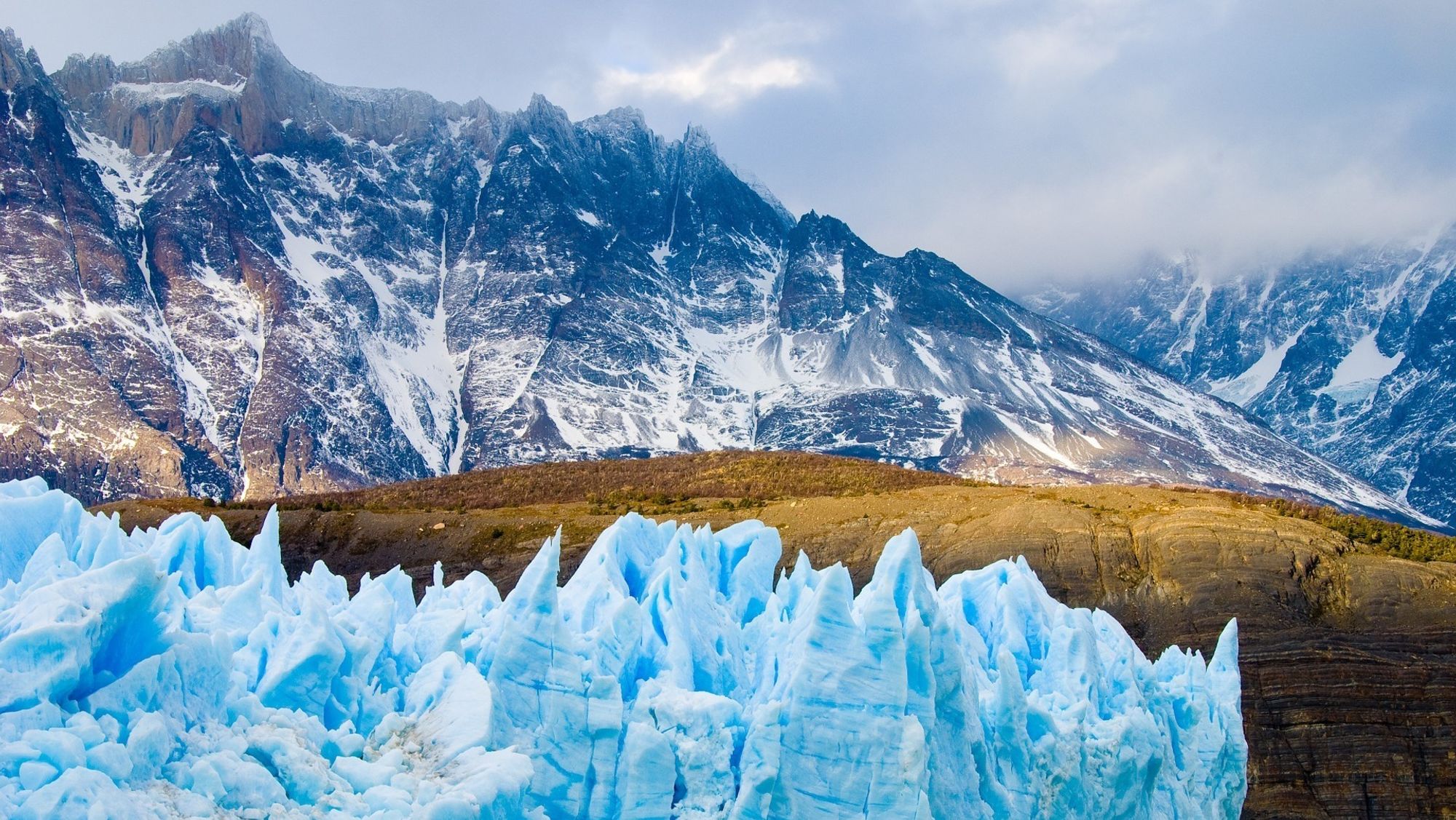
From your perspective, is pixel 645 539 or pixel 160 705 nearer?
pixel 160 705

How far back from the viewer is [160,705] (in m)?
17.8

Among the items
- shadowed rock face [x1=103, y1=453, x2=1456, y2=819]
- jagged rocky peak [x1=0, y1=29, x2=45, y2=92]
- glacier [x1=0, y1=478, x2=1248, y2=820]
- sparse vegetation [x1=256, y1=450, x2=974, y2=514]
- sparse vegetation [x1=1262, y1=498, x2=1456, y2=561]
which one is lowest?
glacier [x1=0, y1=478, x2=1248, y2=820]

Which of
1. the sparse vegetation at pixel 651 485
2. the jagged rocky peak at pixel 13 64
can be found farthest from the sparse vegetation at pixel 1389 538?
the jagged rocky peak at pixel 13 64

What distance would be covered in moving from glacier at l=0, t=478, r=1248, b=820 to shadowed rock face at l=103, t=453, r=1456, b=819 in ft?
54.0

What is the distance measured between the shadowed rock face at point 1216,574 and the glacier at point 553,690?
16446 mm

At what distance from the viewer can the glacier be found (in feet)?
56.4

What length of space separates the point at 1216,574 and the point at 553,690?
3614 centimetres

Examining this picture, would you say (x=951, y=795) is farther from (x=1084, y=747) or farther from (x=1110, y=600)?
(x=1110, y=600)

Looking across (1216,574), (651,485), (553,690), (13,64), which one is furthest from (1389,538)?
(13,64)

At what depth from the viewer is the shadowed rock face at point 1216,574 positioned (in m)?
44.4

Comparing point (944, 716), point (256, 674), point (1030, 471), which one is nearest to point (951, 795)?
point (944, 716)

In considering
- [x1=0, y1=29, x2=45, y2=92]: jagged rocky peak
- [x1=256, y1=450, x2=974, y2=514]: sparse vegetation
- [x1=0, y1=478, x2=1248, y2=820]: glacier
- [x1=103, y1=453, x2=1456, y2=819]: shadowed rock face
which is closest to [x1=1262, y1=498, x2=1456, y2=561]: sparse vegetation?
[x1=103, y1=453, x2=1456, y2=819]: shadowed rock face

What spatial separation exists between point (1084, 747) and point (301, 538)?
161ft

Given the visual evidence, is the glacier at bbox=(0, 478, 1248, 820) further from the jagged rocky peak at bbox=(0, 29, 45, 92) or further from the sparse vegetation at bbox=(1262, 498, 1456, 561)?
the jagged rocky peak at bbox=(0, 29, 45, 92)
